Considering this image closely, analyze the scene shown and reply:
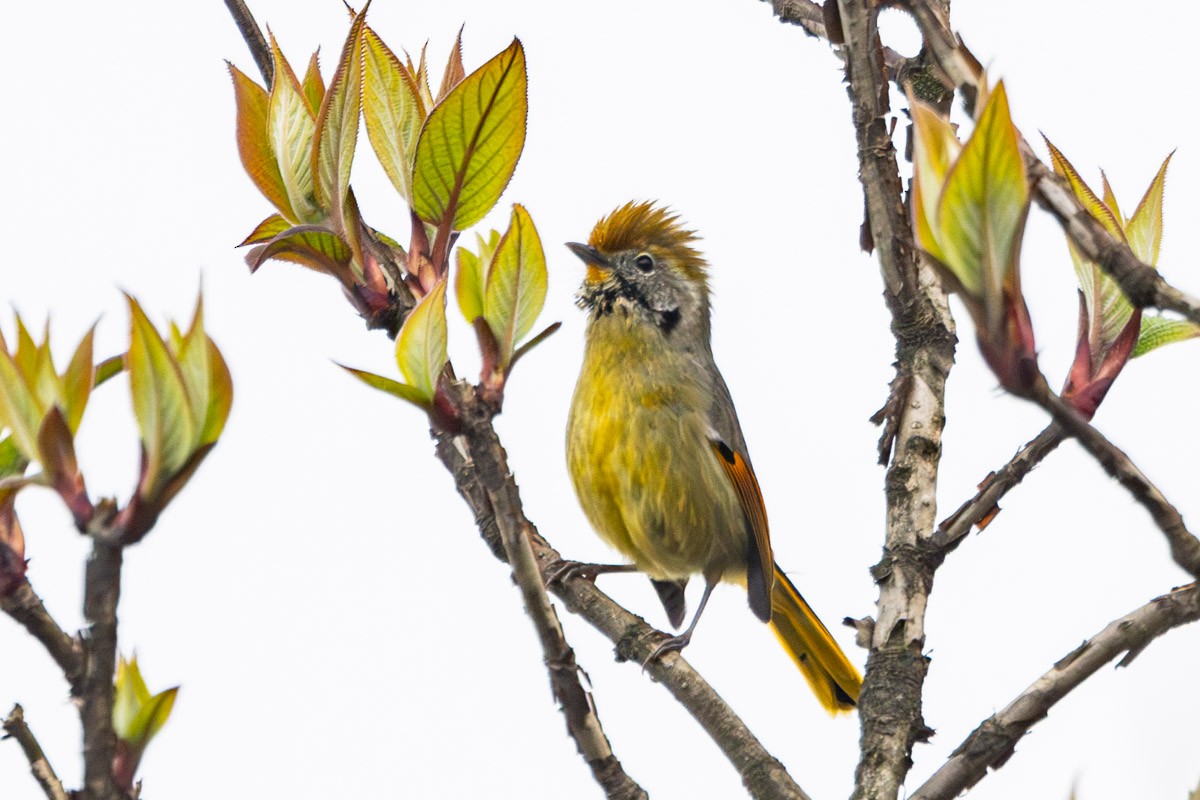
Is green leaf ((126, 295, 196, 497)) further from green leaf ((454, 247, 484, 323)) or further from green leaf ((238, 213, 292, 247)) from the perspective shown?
green leaf ((238, 213, 292, 247))

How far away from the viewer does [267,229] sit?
2.10 m

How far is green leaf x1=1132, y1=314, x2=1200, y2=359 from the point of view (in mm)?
2301

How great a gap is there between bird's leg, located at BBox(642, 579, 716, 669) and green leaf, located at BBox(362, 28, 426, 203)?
154 cm

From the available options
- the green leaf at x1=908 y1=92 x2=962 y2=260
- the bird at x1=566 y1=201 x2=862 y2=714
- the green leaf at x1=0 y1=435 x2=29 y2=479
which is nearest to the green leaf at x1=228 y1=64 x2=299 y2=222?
the green leaf at x1=0 y1=435 x2=29 y2=479

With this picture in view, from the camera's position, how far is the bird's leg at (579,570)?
3.52 meters

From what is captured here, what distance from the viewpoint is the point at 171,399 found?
1374 mm

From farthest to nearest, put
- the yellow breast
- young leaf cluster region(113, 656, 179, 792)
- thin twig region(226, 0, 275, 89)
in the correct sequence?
the yellow breast
thin twig region(226, 0, 275, 89)
young leaf cluster region(113, 656, 179, 792)

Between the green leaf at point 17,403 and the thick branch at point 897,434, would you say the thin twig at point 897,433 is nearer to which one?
the thick branch at point 897,434

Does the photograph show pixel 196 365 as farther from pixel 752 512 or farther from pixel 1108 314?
pixel 752 512

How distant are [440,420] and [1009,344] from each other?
27.8 inches

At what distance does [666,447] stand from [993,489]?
7.60 ft

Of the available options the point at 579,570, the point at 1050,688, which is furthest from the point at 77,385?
the point at 579,570

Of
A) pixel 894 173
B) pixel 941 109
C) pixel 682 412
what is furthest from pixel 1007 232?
pixel 682 412

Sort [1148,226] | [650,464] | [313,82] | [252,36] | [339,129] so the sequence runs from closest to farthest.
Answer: [339,129] < [313,82] < [1148,226] < [252,36] < [650,464]
